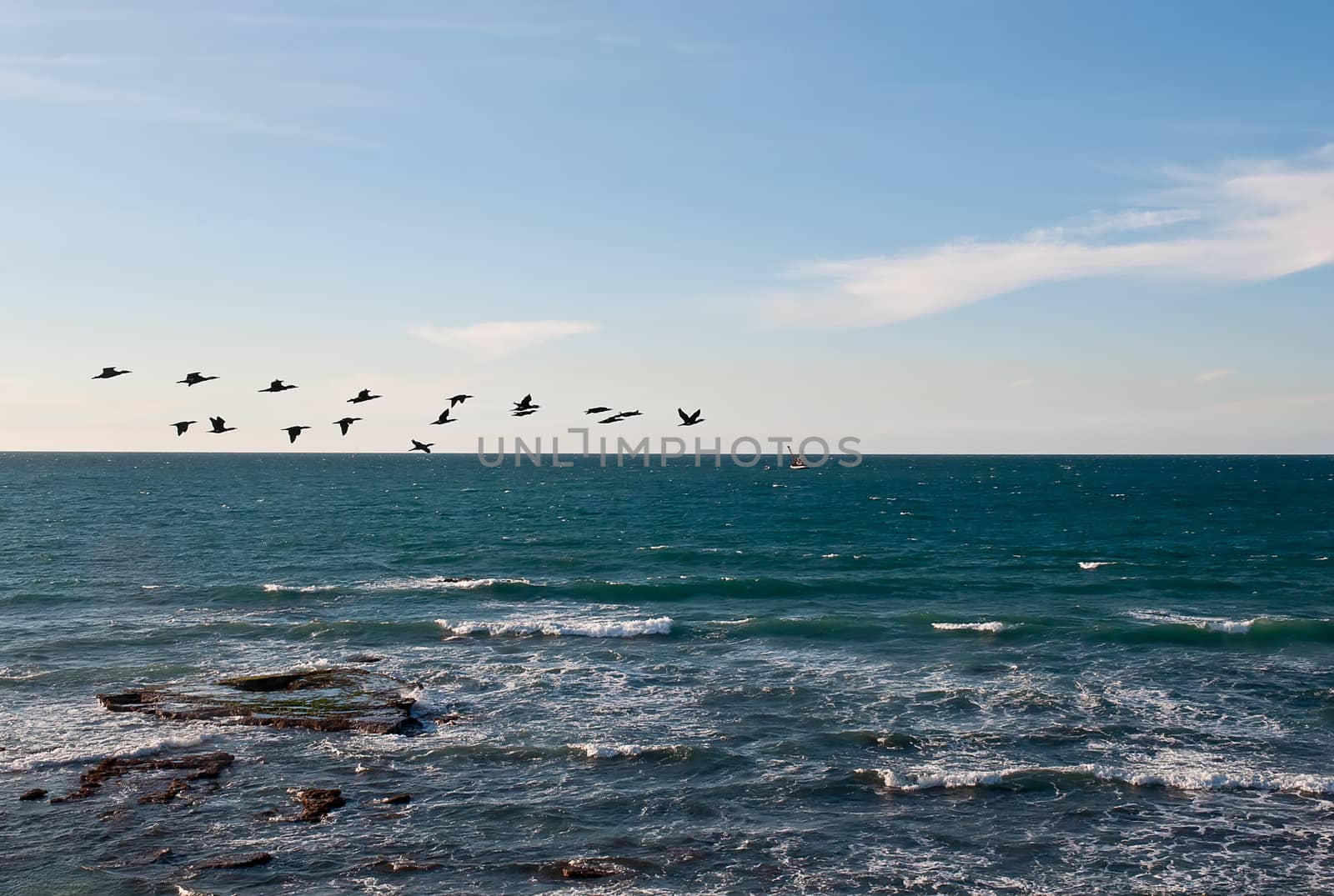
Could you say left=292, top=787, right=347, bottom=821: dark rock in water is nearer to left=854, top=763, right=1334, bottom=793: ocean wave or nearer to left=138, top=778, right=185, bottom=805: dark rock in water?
left=138, top=778, right=185, bottom=805: dark rock in water

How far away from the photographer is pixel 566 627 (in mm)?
45688

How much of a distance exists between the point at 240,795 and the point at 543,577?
36352mm

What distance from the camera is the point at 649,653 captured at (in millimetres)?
40812

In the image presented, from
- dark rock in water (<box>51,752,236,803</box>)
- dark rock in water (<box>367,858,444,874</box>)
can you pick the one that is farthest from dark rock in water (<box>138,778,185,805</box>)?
dark rock in water (<box>367,858,444,874</box>)

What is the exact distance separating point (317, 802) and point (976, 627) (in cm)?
3087

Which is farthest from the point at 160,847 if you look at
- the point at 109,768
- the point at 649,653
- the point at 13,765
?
the point at 649,653

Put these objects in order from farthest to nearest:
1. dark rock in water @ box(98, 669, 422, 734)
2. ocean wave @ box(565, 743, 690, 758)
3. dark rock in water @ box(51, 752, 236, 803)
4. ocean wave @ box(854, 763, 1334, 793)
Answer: dark rock in water @ box(98, 669, 422, 734) < ocean wave @ box(565, 743, 690, 758) < ocean wave @ box(854, 763, 1334, 793) < dark rock in water @ box(51, 752, 236, 803)

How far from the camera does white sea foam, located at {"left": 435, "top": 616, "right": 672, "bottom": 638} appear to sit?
146 ft

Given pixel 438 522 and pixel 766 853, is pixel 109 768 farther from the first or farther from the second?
pixel 438 522

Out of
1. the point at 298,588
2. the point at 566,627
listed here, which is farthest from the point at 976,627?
the point at 298,588

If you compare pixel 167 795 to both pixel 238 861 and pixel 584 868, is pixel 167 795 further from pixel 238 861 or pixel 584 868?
pixel 584 868

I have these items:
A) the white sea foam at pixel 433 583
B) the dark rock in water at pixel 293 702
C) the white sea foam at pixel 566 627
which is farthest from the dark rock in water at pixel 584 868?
the white sea foam at pixel 433 583

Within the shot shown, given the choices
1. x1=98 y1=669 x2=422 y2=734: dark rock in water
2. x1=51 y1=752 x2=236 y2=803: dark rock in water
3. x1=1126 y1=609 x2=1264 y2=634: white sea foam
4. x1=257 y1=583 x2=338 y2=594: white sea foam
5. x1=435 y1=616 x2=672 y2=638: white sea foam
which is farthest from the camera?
x1=257 y1=583 x2=338 y2=594: white sea foam

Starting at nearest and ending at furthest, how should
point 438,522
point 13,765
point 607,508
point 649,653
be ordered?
point 13,765 < point 649,653 < point 438,522 < point 607,508
